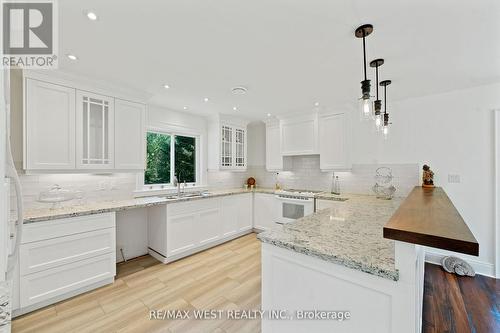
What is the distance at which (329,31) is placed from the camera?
63.6 inches

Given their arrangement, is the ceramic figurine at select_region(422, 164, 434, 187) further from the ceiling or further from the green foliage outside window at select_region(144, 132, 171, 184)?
the green foliage outside window at select_region(144, 132, 171, 184)

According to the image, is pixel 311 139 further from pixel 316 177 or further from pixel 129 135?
pixel 129 135

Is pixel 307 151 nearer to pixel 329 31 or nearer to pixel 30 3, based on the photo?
pixel 329 31

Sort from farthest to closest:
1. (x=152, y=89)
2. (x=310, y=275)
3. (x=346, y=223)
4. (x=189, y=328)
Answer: (x=152, y=89) → (x=189, y=328) → (x=346, y=223) → (x=310, y=275)

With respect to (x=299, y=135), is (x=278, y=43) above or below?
above

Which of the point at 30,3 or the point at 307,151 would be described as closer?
the point at 30,3

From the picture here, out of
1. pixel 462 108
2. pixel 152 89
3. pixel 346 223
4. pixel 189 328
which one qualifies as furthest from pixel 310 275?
pixel 462 108

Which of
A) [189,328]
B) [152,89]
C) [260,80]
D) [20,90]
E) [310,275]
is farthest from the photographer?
[152,89]

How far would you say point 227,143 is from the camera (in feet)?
14.5

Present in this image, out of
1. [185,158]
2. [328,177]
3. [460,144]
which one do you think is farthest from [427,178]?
[185,158]

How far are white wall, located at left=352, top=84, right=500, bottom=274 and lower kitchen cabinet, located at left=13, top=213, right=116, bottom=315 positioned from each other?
13.3ft

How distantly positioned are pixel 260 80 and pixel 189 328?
2623mm

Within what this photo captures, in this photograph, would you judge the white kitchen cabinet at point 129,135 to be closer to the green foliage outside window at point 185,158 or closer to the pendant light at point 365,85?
the green foliage outside window at point 185,158

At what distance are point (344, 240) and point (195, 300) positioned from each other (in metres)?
1.75
